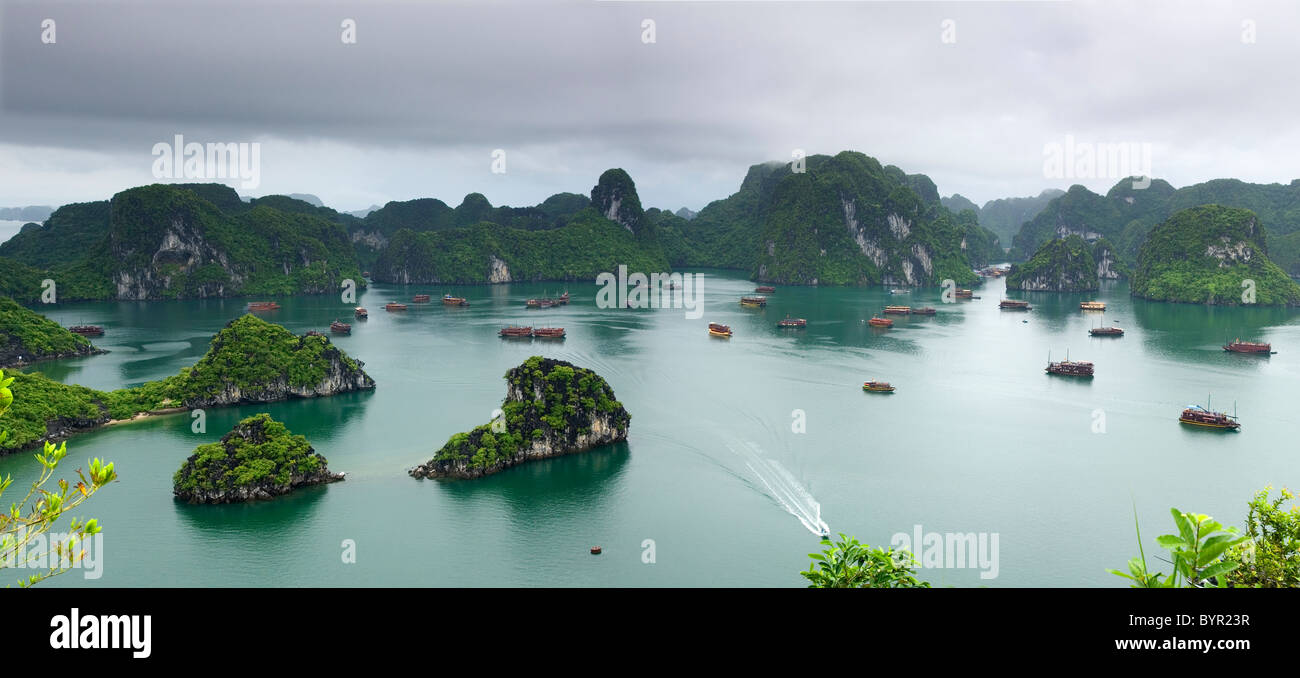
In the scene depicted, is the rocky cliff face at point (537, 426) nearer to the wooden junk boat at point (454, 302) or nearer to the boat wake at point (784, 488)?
the boat wake at point (784, 488)

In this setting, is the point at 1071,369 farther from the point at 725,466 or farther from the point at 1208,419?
the point at 725,466

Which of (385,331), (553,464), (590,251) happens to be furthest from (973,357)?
(590,251)

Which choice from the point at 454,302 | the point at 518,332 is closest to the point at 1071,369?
the point at 518,332

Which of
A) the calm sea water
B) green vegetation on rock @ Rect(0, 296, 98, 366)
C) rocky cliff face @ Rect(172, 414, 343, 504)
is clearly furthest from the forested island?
green vegetation on rock @ Rect(0, 296, 98, 366)

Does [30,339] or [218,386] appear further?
[30,339]

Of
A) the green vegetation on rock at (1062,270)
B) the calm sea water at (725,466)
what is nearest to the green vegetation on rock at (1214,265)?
the green vegetation on rock at (1062,270)
